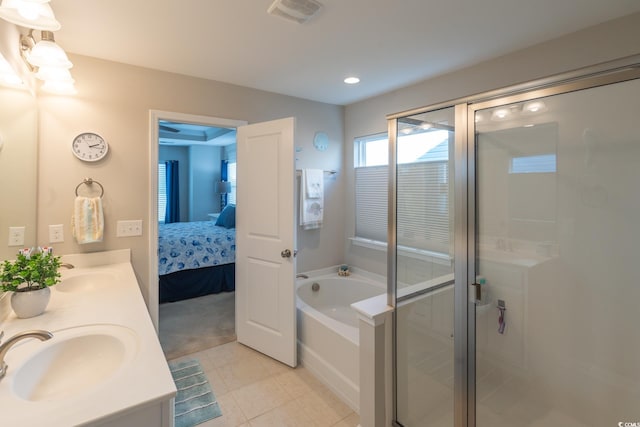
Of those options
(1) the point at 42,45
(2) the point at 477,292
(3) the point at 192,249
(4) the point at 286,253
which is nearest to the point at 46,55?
(1) the point at 42,45

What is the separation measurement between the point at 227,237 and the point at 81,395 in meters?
3.56

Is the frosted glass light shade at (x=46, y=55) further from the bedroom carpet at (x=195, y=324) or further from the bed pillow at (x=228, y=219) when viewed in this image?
the bed pillow at (x=228, y=219)

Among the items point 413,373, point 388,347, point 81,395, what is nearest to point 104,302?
point 81,395

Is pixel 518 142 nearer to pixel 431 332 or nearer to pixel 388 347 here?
pixel 431 332

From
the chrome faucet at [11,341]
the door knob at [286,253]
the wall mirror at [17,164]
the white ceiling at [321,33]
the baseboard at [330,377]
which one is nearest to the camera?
the chrome faucet at [11,341]

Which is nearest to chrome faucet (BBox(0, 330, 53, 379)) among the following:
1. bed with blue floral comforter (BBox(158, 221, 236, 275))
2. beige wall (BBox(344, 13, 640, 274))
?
beige wall (BBox(344, 13, 640, 274))

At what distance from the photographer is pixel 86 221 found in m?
2.14

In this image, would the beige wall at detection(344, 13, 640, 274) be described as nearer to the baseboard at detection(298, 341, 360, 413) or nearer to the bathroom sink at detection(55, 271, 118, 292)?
the baseboard at detection(298, 341, 360, 413)

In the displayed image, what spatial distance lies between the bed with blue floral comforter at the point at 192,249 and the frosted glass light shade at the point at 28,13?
2.79 metres

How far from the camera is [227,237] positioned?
4309mm

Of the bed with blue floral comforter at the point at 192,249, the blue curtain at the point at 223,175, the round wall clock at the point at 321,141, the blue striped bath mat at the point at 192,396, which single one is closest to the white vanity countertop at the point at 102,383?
the blue striped bath mat at the point at 192,396

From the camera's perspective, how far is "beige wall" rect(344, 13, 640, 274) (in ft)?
5.86

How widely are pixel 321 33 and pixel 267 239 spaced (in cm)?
162

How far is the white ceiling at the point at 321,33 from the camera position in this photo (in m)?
1.64
